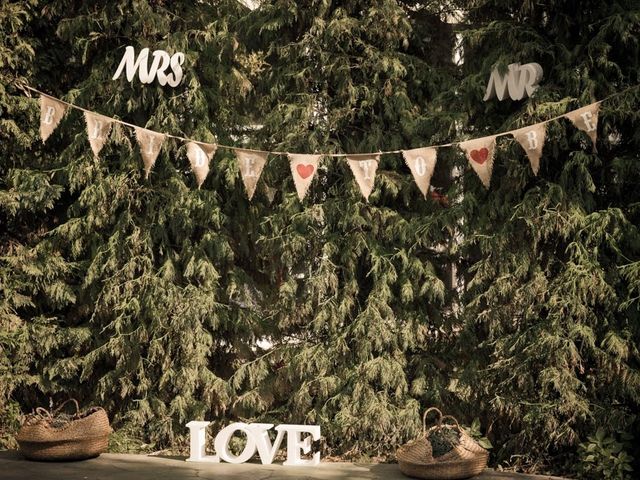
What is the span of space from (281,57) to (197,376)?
10.0 ft

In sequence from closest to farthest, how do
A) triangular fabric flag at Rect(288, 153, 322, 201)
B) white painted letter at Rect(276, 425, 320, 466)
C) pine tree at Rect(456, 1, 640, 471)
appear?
pine tree at Rect(456, 1, 640, 471), triangular fabric flag at Rect(288, 153, 322, 201), white painted letter at Rect(276, 425, 320, 466)

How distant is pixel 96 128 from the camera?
25.8 feet

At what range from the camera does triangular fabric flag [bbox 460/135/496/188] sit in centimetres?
736

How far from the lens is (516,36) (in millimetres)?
7953

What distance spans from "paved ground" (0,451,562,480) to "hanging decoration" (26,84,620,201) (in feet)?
7.46

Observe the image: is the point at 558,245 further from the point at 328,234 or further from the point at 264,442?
the point at 264,442

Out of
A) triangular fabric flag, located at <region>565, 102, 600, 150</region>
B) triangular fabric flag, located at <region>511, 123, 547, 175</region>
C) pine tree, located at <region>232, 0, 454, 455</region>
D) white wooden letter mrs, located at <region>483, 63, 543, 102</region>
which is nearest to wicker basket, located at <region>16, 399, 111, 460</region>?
pine tree, located at <region>232, 0, 454, 455</region>

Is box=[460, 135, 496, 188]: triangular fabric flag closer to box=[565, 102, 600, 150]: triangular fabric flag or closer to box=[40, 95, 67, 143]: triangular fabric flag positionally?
box=[565, 102, 600, 150]: triangular fabric flag

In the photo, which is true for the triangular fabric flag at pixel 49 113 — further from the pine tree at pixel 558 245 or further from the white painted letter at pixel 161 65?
the pine tree at pixel 558 245

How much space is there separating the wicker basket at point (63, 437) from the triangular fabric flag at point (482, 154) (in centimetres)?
390

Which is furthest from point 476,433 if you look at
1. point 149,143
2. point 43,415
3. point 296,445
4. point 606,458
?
point 43,415

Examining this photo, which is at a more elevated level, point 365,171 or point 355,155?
point 355,155

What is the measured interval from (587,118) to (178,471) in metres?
4.32

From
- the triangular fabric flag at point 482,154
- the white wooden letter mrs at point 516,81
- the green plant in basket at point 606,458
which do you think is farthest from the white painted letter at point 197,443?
the white wooden letter mrs at point 516,81
